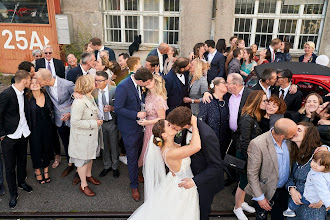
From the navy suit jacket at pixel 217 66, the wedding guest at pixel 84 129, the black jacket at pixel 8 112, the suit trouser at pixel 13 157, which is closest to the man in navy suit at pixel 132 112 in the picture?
the wedding guest at pixel 84 129

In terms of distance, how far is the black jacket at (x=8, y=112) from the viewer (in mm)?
4258

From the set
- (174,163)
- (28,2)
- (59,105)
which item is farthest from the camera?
(28,2)

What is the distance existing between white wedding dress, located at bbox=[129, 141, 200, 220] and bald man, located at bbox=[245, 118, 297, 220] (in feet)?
2.58

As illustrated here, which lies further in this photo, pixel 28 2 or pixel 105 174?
pixel 28 2

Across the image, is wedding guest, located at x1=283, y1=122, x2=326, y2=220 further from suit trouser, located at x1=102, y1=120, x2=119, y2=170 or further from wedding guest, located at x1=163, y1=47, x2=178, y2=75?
wedding guest, located at x1=163, y1=47, x2=178, y2=75

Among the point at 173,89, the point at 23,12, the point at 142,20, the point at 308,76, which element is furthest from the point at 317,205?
the point at 23,12

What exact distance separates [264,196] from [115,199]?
247 cm

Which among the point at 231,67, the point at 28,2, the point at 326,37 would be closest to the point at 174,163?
the point at 231,67

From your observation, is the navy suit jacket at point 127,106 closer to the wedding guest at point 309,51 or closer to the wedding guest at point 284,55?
the wedding guest at point 284,55

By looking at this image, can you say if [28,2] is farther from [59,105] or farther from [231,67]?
[231,67]

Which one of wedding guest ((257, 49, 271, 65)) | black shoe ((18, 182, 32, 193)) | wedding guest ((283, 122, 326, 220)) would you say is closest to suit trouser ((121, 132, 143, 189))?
black shoe ((18, 182, 32, 193))

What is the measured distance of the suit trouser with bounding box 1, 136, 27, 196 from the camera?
441 centimetres

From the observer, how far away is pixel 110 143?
5344 mm

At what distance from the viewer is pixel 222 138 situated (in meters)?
4.86
